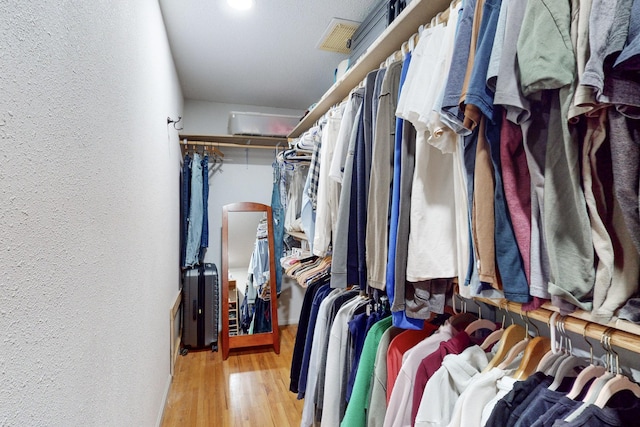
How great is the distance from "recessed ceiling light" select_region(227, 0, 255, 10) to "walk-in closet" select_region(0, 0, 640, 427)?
12mm

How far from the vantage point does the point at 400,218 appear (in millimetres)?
920

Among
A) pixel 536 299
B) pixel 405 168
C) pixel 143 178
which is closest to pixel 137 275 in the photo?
pixel 143 178

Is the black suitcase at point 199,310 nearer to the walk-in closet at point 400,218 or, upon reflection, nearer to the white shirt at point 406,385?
the walk-in closet at point 400,218

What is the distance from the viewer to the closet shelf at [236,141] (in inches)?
121

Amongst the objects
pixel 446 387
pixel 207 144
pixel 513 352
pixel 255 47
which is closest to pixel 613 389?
pixel 513 352

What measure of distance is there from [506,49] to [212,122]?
3.37m

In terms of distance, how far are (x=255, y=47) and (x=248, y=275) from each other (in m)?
2.06

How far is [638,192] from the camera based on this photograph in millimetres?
479

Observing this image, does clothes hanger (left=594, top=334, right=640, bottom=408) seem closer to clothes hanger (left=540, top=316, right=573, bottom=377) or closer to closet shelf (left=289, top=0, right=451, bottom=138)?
clothes hanger (left=540, top=316, right=573, bottom=377)

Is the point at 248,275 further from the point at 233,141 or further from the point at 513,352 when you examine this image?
the point at 513,352

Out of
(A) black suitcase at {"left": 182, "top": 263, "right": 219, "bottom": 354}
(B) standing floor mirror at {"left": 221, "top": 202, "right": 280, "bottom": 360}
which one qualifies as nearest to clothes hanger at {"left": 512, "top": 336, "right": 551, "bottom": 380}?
(B) standing floor mirror at {"left": 221, "top": 202, "right": 280, "bottom": 360}

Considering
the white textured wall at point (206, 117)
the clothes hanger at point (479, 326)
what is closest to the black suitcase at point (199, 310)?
the white textured wall at point (206, 117)

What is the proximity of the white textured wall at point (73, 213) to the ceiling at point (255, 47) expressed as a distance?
25.5 inches

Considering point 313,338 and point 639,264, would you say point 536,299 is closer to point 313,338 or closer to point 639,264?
point 639,264
